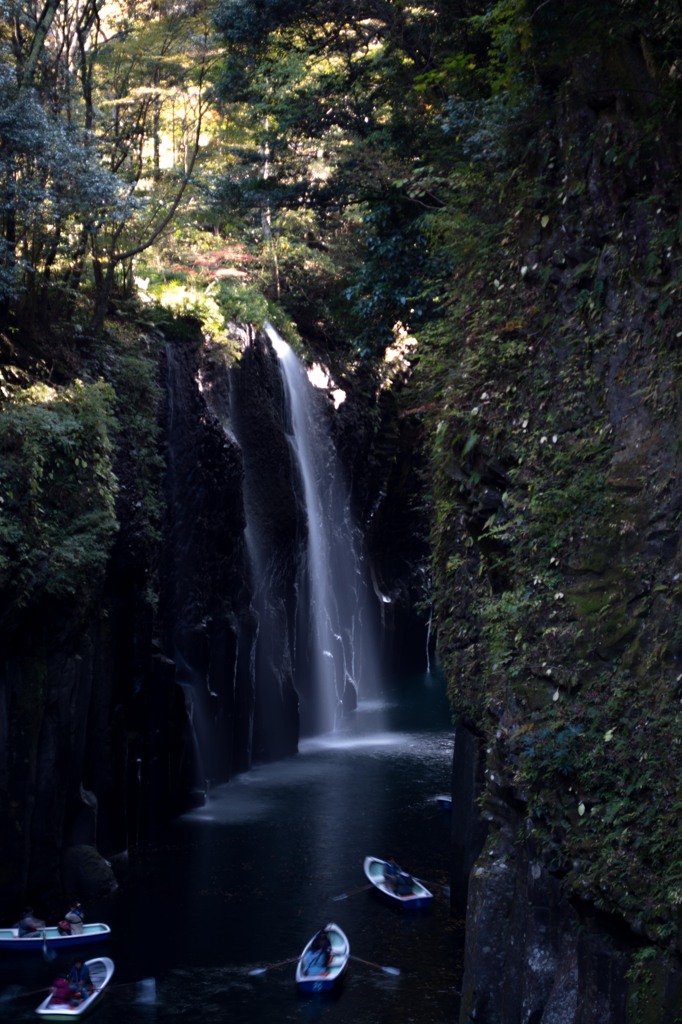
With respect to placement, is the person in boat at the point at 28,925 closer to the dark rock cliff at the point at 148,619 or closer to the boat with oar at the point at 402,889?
the dark rock cliff at the point at 148,619

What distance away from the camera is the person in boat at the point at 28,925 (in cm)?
1622

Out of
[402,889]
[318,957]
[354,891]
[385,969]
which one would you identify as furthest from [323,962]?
[354,891]

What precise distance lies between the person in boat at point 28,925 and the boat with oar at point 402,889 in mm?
5737

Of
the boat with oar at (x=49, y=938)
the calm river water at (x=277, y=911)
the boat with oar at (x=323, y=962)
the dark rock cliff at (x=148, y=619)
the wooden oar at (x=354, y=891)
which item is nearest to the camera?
the calm river water at (x=277, y=911)

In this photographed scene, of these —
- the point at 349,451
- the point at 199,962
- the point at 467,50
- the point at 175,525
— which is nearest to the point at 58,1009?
the point at 199,962

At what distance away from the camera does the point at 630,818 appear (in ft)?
26.9

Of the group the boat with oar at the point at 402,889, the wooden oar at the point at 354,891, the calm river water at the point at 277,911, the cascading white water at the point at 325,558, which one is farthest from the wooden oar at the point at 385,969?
the cascading white water at the point at 325,558

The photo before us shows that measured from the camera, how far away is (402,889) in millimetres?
18562

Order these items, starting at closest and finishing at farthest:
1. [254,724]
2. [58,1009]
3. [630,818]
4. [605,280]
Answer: [630,818], [605,280], [58,1009], [254,724]

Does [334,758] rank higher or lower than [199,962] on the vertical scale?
higher

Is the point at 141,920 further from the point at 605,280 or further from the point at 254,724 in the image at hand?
the point at 605,280

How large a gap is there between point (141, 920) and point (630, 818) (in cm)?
1180

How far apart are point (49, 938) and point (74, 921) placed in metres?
0.45

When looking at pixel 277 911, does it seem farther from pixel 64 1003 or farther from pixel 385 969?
pixel 64 1003
